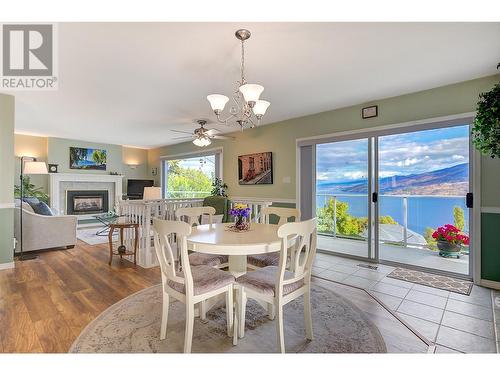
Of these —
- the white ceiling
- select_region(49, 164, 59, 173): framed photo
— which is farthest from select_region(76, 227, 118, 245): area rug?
the white ceiling

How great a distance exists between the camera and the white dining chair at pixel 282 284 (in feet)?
5.43

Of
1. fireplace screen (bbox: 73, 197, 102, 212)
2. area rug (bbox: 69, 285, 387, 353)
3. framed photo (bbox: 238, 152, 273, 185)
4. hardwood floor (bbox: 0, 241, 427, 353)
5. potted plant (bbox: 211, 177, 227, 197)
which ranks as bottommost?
area rug (bbox: 69, 285, 387, 353)

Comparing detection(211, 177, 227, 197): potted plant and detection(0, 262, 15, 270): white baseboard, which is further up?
detection(211, 177, 227, 197): potted plant

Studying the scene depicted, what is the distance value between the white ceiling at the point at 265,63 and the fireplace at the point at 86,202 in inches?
131

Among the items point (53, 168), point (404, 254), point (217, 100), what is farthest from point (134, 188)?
point (404, 254)

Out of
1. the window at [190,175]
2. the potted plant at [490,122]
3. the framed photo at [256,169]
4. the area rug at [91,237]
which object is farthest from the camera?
the window at [190,175]

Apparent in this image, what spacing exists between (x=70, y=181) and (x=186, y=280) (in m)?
6.91

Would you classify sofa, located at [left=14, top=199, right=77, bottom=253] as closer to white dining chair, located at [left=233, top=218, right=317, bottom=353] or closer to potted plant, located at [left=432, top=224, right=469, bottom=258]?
white dining chair, located at [left=233, top=218, right=317, bottom=353]

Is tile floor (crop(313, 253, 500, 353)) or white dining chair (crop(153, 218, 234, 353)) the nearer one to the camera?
white dining chair (crop(153, 218, 234, 353))

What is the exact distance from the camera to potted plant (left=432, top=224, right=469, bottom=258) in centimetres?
387

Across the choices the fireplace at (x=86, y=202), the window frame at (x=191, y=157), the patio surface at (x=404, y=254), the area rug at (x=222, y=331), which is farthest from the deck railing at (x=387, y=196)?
the fireplace at (x=86, y=202)

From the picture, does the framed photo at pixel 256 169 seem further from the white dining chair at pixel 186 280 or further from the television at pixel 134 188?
the television at pixel 134 188

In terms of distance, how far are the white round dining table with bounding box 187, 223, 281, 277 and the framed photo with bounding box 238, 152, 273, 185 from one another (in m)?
2.75
